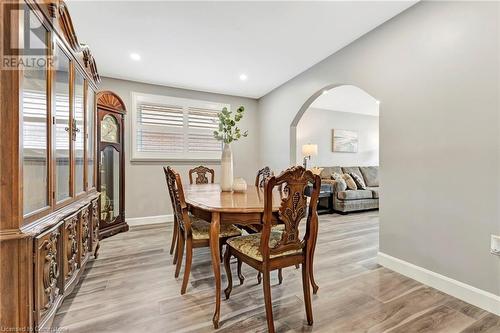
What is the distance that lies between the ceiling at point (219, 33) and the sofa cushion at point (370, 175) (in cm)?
368

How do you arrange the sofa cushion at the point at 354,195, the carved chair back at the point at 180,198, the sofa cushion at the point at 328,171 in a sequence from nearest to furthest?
the carved chair back at the point at 180,198
the sofa cushion at the point at 354,195
the sofa cushion at the point at 328,171

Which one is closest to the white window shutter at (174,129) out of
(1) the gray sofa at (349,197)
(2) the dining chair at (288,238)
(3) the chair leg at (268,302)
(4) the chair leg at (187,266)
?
(1) the gray sofa at (349,197)

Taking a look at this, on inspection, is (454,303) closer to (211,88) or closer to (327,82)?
(327,82)

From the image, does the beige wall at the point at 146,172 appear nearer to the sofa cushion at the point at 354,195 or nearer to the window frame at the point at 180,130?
the window frame at the point at 180,130

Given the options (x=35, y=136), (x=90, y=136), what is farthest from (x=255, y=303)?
(x=90, y=136)

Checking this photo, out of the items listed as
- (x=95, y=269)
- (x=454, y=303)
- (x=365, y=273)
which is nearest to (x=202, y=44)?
(x=95, y=269)

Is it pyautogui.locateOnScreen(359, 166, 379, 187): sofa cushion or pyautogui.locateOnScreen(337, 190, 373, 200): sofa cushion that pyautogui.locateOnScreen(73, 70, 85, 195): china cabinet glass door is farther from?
pyautogui.locateOnScreen(359, 166, 379, 187): sofa cushion

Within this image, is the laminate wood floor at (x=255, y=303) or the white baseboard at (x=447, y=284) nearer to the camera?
the laminate wood floor at (x=255, y=303)

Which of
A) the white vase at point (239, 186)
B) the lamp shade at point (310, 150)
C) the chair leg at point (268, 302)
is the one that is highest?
the lamp shade at point (310, 150)

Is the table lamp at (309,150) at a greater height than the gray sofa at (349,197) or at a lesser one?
greater

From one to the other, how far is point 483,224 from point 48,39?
320 centimetres

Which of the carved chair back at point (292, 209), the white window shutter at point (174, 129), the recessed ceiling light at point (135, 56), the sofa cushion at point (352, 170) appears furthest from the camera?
the sofa cushion at point (352, 170)

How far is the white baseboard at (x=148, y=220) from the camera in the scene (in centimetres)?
408

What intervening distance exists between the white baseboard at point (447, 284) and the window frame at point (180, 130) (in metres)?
3.41
